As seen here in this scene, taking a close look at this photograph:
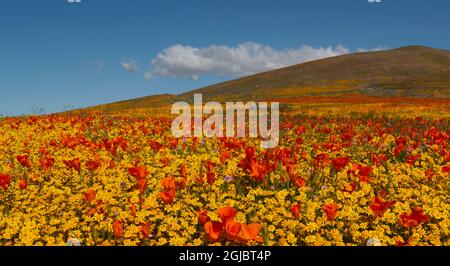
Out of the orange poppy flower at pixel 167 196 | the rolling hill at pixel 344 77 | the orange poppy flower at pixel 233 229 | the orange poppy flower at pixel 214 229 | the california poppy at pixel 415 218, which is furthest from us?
the rolling hill at pixel 344 77

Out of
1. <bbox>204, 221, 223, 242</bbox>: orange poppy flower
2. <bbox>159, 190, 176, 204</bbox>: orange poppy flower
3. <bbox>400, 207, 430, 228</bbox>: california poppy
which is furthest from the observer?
<bbox>159, 190, 176, 204</bbox>: orange poppy flower

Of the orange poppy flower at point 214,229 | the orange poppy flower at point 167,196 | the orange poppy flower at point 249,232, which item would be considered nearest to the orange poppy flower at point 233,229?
the orange poppy flower at point 249,232

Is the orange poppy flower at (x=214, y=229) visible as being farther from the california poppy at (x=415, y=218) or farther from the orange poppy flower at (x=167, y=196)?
the california poppy at (x=415, y=218)

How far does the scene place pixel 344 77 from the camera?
8362cm

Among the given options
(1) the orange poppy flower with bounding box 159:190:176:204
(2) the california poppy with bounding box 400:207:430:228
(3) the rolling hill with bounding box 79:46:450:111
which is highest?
(3) the rolling hill with bounding box 79:46:450:111

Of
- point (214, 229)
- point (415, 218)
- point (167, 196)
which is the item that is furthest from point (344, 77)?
point (214, 229)

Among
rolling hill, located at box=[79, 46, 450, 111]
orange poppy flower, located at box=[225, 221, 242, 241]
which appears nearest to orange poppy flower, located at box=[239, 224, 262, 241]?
orange poppy flower, located at box=[225, 221, 242, 241]

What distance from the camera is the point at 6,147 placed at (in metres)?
11.4

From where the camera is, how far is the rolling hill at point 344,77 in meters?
69.7

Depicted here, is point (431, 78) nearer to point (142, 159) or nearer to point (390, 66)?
point (390, 66)

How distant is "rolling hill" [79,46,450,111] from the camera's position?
6969 centimetres

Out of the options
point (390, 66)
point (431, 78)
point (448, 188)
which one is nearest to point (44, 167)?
point (448, 188)

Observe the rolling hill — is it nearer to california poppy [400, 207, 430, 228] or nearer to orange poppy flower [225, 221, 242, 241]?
california poppy [400, 207, 430, 228]
